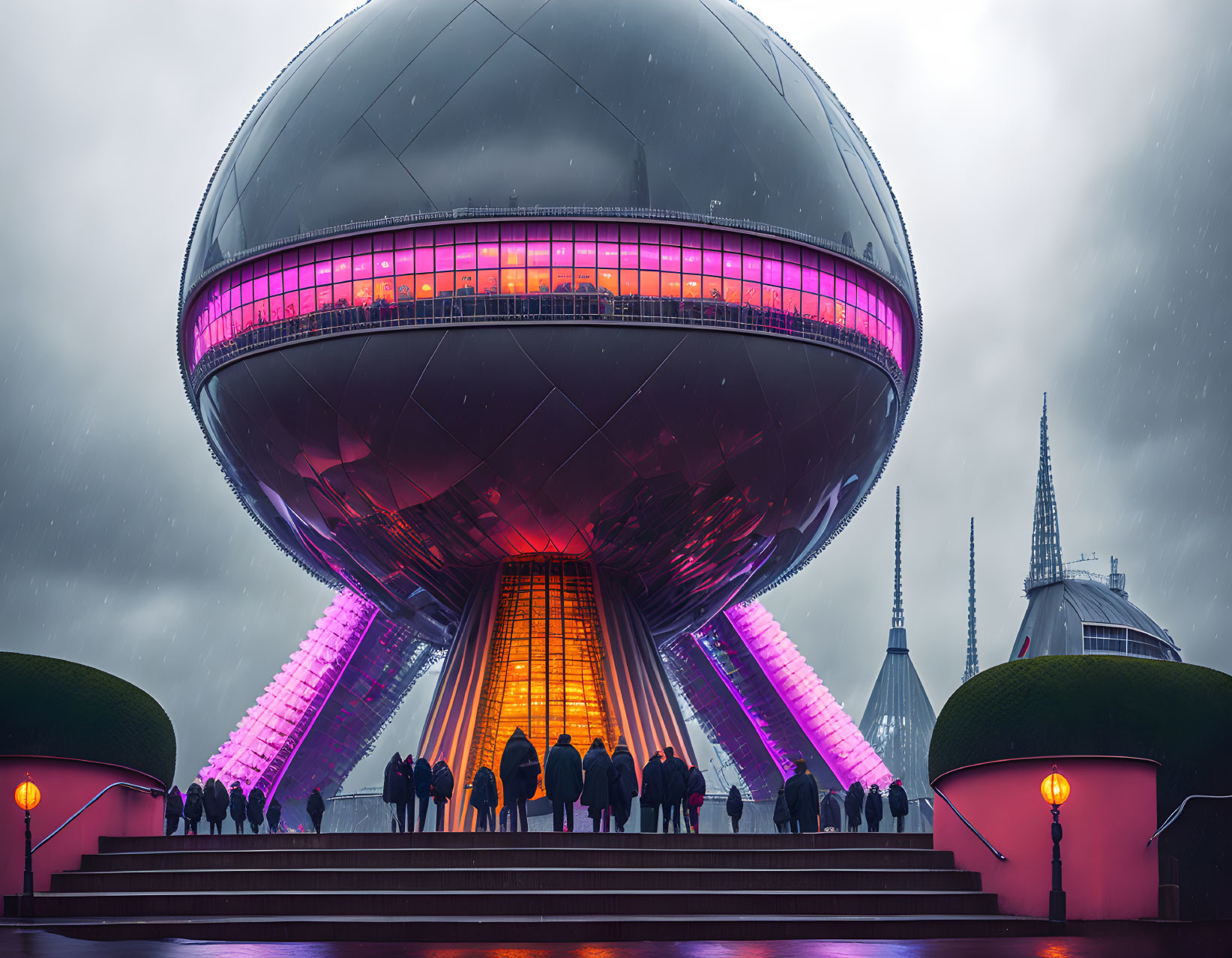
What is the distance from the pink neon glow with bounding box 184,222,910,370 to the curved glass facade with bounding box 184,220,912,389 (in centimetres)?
2

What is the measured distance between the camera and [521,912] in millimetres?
15719

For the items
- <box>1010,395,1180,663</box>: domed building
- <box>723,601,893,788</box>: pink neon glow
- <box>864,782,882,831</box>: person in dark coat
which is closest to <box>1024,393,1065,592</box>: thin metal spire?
<box>1010,395,1180,663</box>: domed building

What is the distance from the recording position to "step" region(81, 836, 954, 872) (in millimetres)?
17250

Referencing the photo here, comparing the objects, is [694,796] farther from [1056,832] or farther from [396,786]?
[1056,832]

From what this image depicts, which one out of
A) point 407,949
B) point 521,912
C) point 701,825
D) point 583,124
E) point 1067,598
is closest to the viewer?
point 407,949

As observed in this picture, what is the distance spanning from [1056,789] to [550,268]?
547 inches

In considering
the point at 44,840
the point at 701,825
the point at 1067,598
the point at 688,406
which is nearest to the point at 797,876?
the point at 44,840

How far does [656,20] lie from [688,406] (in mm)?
7692

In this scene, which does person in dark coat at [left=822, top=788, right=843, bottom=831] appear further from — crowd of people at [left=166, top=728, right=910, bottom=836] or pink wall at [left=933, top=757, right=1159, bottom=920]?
pink wall at [left=933, top=757, right=1159, bottom=920]

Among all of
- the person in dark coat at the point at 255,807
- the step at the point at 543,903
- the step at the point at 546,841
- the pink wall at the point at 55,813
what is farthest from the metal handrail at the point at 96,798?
the person in dark coat at the point at 255,807

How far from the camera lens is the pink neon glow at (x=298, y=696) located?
1633 inches

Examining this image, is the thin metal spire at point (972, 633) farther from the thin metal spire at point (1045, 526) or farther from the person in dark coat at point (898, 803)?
the person in dark coat at point (898, 803)

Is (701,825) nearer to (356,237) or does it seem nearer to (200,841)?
(356,237)

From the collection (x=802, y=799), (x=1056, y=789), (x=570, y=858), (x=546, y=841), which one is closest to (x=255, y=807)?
(x=802, y=799)
